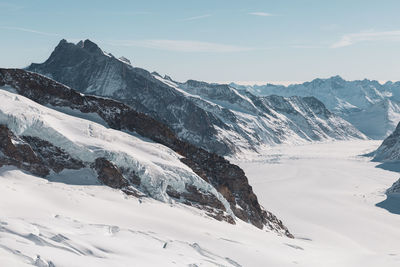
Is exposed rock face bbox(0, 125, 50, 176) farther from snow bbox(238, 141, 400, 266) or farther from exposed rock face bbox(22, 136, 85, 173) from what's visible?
snow bbox(238, 141, 400, 266)

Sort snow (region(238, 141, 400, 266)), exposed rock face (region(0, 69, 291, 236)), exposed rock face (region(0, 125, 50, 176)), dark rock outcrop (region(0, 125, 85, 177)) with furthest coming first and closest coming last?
exposed rock face (region(0, 69, 291, 236)), snow (region(238, 141, 400, 266)), dark rock outcrop (region(0, 125, 85, 177)), exposed rock face (region(0, 125, 50, 176))

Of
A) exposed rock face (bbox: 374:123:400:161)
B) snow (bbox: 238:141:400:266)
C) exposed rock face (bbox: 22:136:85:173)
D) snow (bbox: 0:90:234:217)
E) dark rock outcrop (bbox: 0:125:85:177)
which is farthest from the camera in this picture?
exposed rock face (bbox: 374:123:400:161)

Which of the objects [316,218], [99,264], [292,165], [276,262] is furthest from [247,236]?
[292,165]

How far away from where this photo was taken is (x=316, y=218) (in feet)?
221

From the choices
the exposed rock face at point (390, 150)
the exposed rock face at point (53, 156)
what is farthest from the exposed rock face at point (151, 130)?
the exposed rock face at point (390, 150)

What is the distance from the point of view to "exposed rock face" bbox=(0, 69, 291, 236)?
4466cm

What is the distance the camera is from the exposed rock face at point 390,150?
17200 centimetres

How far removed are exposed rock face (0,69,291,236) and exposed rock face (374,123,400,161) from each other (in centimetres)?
14128

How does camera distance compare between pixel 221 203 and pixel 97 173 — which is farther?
pixel 221 203

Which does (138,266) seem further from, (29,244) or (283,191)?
(283,191)

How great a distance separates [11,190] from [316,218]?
172 feet

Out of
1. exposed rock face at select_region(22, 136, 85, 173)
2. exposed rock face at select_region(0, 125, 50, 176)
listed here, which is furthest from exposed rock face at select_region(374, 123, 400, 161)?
exposed rock face at select_region(0, 125, 50, 176)

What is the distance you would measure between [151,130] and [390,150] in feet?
526

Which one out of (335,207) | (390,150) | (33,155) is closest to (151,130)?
(33,155)
